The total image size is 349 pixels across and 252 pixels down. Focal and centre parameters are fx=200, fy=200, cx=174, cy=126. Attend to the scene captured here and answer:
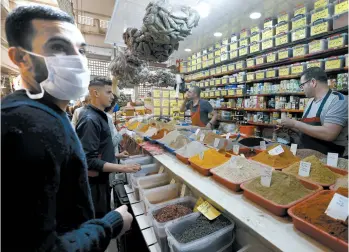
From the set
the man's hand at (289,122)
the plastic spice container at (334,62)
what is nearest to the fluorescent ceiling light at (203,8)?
the plastic spice container at (334,62)

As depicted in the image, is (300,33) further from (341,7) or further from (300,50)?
(341,7)

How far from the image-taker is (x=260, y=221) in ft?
2.87

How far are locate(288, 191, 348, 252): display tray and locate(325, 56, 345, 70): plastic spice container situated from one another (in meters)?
3.20

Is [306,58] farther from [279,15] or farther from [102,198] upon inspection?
[102,198]

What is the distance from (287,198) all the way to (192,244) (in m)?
0.50

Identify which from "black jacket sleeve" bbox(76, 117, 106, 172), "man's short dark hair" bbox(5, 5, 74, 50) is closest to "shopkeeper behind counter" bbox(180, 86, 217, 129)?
"black jacket sleeve" bbox(76, 117, 106, 172)

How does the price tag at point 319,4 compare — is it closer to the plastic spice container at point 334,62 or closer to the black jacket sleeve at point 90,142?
the plastic spice container at point 334,62

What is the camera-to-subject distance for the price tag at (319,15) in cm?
308

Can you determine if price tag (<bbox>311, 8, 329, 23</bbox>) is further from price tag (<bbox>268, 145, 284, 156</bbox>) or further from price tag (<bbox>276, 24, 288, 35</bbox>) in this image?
price tag (<bbox>268, 145, 284, 156</bbox>)

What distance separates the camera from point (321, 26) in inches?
123

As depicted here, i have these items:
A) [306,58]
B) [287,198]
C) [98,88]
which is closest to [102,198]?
[98,88]

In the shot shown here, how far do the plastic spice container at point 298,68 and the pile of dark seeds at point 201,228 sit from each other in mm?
3383

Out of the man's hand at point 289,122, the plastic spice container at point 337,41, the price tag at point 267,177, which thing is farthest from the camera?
the plastic spice container at point 337,41

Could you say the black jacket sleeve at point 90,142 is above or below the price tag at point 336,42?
below
